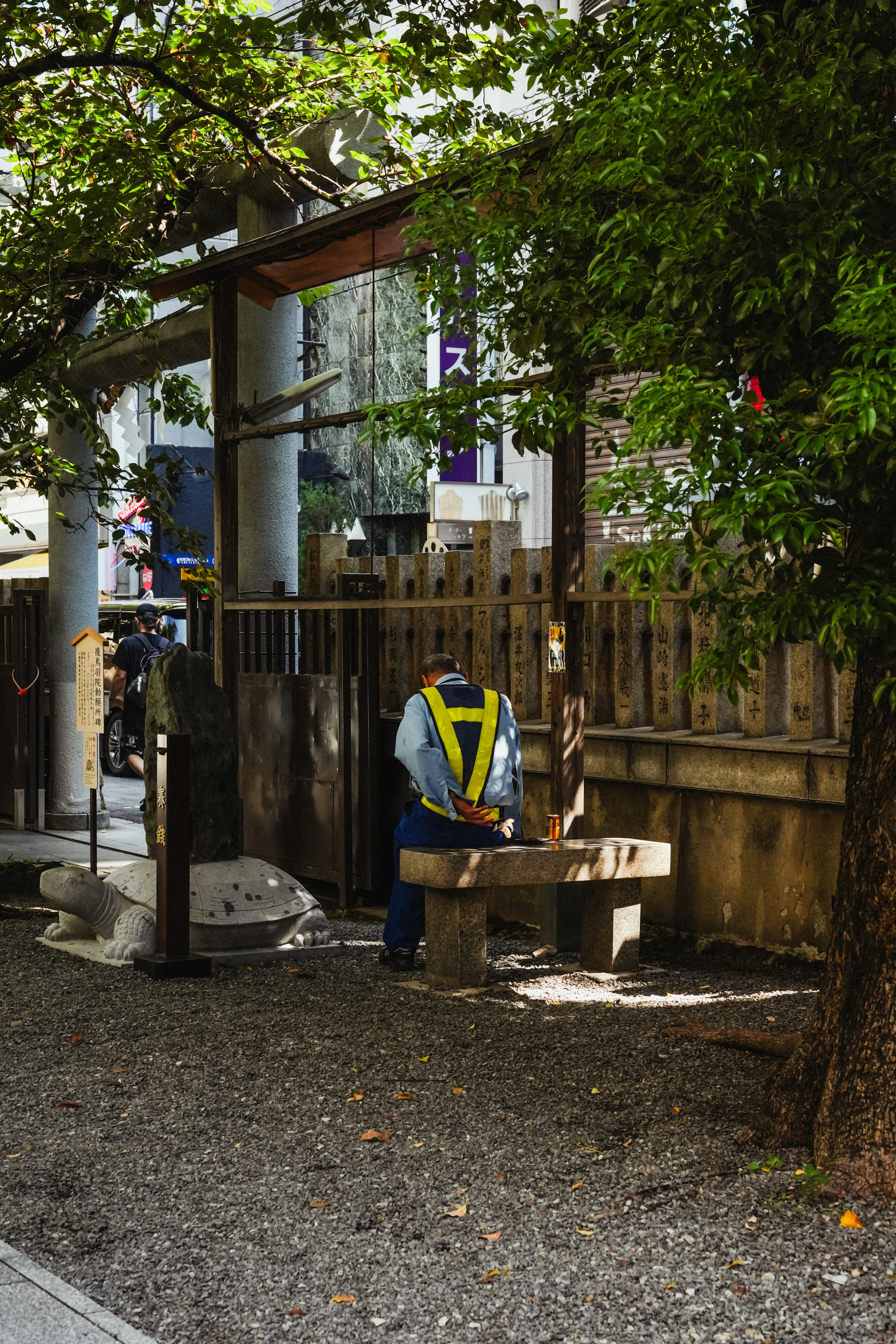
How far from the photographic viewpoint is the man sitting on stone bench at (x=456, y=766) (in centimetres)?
762

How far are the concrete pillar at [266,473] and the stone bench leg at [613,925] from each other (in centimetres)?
441

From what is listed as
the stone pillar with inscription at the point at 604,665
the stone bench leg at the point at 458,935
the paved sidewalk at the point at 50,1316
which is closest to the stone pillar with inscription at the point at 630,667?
the stone pillar with inscription at the point at 604,665

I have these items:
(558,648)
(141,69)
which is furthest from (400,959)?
(141,69)

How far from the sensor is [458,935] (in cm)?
729

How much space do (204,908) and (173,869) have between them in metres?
0.53

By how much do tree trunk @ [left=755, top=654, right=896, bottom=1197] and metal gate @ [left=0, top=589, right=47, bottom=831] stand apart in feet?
35.9

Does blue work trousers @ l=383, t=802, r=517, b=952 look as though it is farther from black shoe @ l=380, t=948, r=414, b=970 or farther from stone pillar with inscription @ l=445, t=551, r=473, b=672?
stone pillar with inscription @ l=445, t=551, r=473, b=672

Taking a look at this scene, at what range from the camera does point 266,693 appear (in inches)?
419

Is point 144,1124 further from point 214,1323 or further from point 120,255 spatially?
point 120,255

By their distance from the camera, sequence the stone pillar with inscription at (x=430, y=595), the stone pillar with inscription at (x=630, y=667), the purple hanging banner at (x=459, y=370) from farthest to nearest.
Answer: the stone pillar with inscription at (x=430, y=595)
the stone pillar with inscription at (x=630, y=667)
the purple hanging banner at (x=459, y=370)

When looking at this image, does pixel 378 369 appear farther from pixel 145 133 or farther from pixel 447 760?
pixel 447 760

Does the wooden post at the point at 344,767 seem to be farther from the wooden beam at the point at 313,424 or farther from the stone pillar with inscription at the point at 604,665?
the stone pillar with inscription at the point at 604,665

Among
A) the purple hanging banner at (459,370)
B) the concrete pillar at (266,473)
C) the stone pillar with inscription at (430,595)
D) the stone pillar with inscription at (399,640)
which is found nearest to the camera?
the purple hanging banner at (459,370)

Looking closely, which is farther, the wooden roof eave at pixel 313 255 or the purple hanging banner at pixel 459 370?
the wooden roof eave at pixel 313 255
